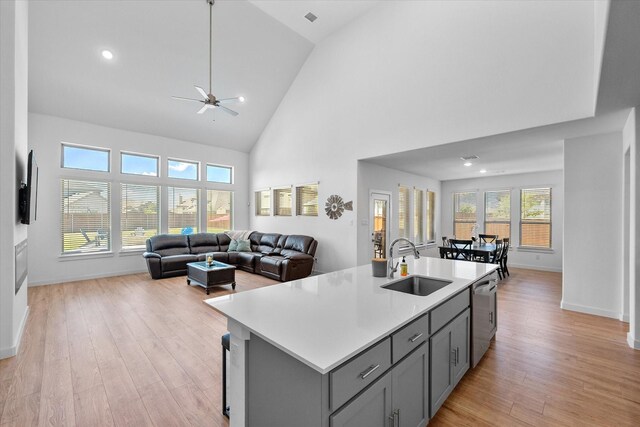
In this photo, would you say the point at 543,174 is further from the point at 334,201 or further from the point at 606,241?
the point at 334,201

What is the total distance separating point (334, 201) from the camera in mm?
6352

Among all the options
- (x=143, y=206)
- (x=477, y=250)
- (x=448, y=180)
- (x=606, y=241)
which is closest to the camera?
(x=606, y=241)

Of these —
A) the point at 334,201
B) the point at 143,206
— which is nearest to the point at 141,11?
the point at 143,206

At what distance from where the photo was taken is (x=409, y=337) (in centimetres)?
159

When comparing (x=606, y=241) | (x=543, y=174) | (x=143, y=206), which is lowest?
(x=606, y=241)

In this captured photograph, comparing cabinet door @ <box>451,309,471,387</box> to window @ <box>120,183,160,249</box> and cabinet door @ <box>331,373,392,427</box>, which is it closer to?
cabinet door @ <box>331,373,392,427</box>

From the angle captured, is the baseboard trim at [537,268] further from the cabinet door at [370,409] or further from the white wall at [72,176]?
the white wall at [72,176]

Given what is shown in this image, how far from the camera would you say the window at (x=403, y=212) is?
721 centimetres

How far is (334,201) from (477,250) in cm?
315

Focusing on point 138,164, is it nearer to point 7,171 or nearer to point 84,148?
point 84,148

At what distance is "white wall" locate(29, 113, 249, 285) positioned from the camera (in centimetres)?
575

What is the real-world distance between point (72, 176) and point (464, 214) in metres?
10.2

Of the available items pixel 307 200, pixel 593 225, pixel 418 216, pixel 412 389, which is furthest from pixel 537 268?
pixel 412 389

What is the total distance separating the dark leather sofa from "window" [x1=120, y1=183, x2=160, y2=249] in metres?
0.53
